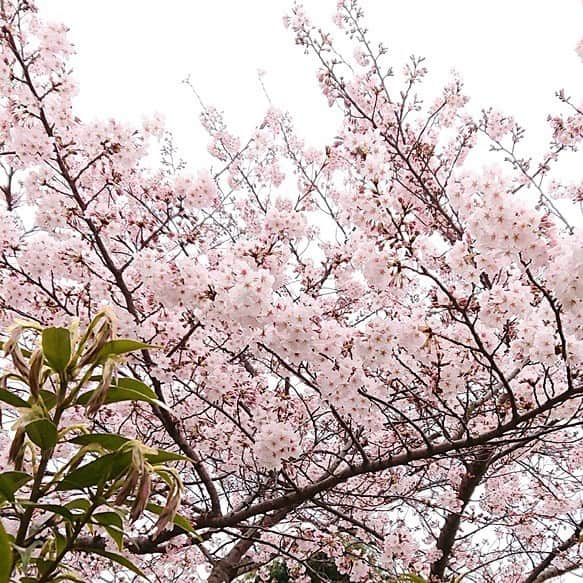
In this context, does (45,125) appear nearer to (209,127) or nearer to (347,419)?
(347,419)

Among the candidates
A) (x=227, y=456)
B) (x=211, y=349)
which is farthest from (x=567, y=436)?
(x=211, y=349)

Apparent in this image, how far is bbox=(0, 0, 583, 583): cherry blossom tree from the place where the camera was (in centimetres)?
220

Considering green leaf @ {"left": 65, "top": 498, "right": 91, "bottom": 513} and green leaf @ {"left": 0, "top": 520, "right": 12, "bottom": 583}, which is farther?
green leaf @ {"left": 65, "top": 498, "right": 91, "bottom": 513}

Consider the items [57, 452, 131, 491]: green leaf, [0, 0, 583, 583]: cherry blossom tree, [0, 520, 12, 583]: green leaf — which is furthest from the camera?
[0, 0, 583, 583]: cherry blossom tree

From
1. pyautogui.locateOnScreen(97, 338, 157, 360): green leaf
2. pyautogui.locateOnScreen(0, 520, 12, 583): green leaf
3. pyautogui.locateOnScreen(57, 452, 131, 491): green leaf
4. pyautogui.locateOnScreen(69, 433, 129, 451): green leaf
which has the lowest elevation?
pyautogui.locateOnScreen(0, 520, 12, 583): green leaf

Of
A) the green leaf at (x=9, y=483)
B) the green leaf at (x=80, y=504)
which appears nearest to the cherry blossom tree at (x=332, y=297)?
the green leaf at (x=80, y=504)

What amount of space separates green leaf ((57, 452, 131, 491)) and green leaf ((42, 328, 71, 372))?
0.14 meters

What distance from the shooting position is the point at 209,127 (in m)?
4.82

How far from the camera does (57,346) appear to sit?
3.06 ft

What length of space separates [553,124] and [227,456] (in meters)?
2.41

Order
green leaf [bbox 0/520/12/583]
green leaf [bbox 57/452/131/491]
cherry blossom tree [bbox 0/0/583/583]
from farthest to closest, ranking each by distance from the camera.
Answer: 1. cherry blossom tree [bbox 0/0/583/583]
2. green leaf [bbox 57/452/131/491]
3. green leaf [bbox 0/520/12/583]

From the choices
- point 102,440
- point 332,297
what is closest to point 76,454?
point 102,440

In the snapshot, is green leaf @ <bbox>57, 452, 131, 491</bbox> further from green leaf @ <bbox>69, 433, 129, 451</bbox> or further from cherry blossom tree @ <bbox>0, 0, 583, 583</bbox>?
cherry blossom tree @ <bbox>0, 0, 583, 583</bbox>

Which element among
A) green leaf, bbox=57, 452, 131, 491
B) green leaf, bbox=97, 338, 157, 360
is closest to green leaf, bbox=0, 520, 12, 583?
green leaf, bbox=57, 452, 131, 491
